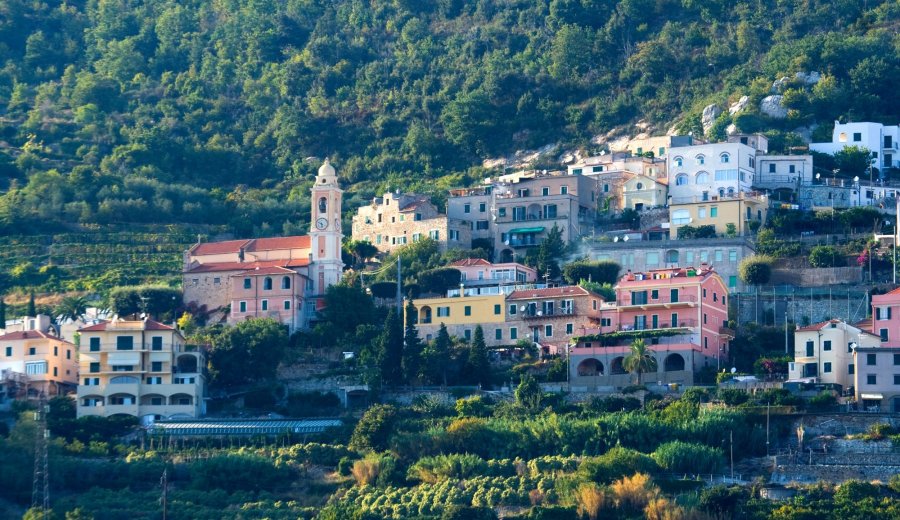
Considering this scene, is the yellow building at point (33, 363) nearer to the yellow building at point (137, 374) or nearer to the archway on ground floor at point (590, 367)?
the yellow building at point (137, 374)

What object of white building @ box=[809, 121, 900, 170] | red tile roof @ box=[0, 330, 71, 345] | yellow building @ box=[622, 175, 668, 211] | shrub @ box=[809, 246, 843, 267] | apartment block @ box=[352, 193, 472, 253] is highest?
white building @ box=[809, 121, 900, 170]

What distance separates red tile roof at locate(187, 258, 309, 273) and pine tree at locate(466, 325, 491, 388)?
467 inches

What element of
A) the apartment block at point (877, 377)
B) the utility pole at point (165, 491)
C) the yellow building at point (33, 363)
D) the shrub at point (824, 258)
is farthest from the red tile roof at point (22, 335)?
the apartment block at point (877, 377)

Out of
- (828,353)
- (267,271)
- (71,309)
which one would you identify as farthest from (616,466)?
(71,309)

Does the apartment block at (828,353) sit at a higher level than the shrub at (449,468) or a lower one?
higher

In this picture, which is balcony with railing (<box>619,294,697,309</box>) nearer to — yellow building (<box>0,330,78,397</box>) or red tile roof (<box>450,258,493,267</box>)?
red tile roof (<box>450,258,493,267</box>)

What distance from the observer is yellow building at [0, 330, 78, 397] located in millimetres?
84250

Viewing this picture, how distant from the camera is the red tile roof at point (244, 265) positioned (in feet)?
305

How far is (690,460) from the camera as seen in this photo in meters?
72.9

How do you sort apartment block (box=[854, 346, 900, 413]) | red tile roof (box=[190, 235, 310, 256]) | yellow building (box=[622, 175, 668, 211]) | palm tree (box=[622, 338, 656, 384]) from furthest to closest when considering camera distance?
yellow building (box=[622, 175, 668, 211])
red tile roof (box=[190, 235, 310, 256])
palm tree (box=[622, 338, 656, 384])
apartment block (box=[854, 346, 900, 413])

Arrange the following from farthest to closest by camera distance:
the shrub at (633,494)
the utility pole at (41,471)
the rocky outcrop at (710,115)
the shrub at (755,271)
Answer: the rocky outcrop at (710,115)
the shrub at (755,271)
the utility pole at (41,471)
the shrub at (633,494)

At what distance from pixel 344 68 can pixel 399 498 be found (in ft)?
190

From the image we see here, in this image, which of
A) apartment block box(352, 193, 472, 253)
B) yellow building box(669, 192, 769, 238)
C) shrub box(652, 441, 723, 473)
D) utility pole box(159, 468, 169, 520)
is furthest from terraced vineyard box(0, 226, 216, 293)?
shrub box(652, 441, 723, 473)

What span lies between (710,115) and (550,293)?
2515 centimetres
